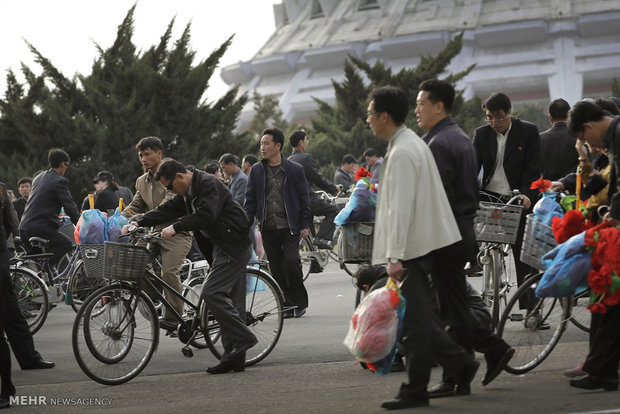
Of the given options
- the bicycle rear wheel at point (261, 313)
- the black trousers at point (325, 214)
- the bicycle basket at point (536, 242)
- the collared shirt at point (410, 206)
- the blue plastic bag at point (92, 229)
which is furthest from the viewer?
the black trousers at point (325, 214)

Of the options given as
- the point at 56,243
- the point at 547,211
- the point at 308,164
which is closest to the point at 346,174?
the point at 308,164

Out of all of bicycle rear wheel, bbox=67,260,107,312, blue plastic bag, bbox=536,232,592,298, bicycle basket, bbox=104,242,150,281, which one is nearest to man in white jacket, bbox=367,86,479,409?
blue plastic bag, bbox=536,232,592,298

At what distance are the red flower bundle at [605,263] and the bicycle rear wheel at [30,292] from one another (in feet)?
21.6

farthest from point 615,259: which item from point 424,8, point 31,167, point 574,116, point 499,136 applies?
point 424,8

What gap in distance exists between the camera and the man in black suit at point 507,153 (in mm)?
8023

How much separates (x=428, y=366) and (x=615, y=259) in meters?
1.24

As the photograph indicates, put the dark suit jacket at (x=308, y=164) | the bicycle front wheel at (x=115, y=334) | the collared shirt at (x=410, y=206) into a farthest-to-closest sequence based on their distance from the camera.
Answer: the dark suit jacket at (x=308, y=164)
the bicycle front wheel at (x=115, y=334)
the collared shirt at (x=410, y=206)

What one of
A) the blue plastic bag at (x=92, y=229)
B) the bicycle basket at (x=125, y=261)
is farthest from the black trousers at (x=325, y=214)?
the bicycle basket at (x=125, y=261)

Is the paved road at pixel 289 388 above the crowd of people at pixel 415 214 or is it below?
below

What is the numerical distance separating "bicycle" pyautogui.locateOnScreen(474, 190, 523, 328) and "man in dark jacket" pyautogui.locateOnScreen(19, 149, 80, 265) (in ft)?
18.5

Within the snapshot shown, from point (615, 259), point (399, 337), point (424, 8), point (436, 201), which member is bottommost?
point (399, 337)

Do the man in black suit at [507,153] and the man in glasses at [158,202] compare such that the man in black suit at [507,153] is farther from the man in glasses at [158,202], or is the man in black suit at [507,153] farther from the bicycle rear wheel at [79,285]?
the bicycle rear wheel at [79,285]

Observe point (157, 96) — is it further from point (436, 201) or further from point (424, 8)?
point (424, 8)

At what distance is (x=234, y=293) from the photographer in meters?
7.61
